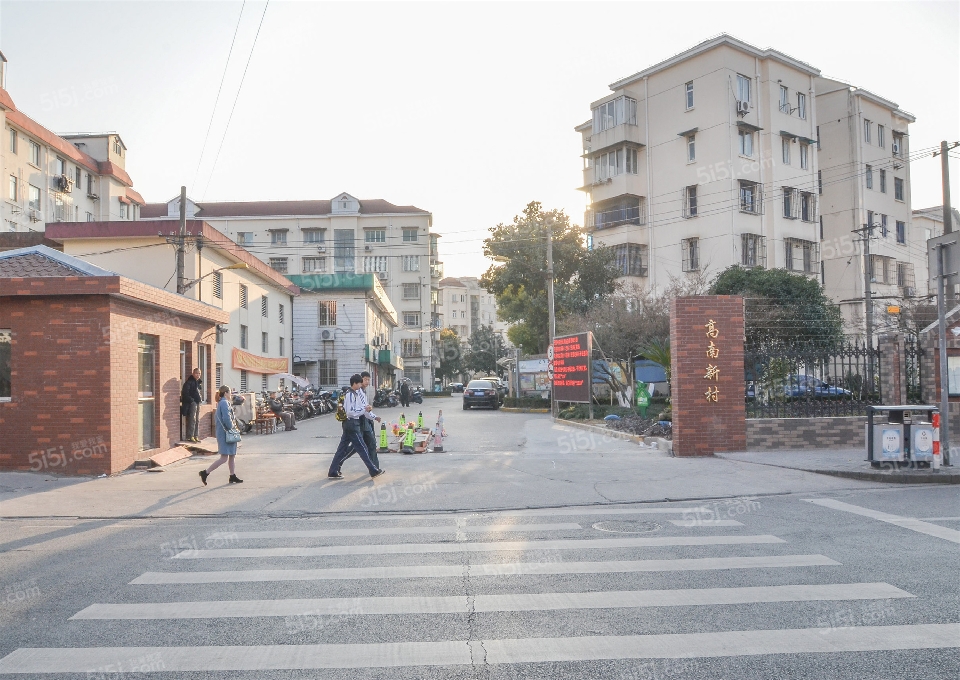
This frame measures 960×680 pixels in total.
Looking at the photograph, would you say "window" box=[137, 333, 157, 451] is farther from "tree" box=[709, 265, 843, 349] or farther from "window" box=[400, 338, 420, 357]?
"window" box=[400, 338, 420, 357]

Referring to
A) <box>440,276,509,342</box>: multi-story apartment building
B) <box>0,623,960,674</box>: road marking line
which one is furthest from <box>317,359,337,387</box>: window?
<box>440,276,509,342</box>: multi-story apartment building

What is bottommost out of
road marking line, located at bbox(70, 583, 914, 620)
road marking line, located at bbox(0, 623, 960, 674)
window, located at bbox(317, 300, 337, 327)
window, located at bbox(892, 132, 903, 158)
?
road marking line, located at bbox(70, 583, 914, 620)

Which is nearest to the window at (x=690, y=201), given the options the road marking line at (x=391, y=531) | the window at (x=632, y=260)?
the window at (x=632, y=260)

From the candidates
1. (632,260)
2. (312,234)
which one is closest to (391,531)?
(632,260)

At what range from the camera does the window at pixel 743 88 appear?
41.5 metres

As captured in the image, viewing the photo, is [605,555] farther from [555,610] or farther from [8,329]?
[8,329]

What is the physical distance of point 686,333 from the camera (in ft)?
50.9

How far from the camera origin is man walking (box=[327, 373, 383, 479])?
12789mm

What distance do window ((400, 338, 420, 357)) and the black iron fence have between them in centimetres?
6406

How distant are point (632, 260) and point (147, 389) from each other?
3500 centimetres

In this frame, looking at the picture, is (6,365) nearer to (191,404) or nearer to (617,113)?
(191,404)

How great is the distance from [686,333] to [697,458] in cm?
253

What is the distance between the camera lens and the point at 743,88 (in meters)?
41.9

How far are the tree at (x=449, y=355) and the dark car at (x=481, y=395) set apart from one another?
56.0m
